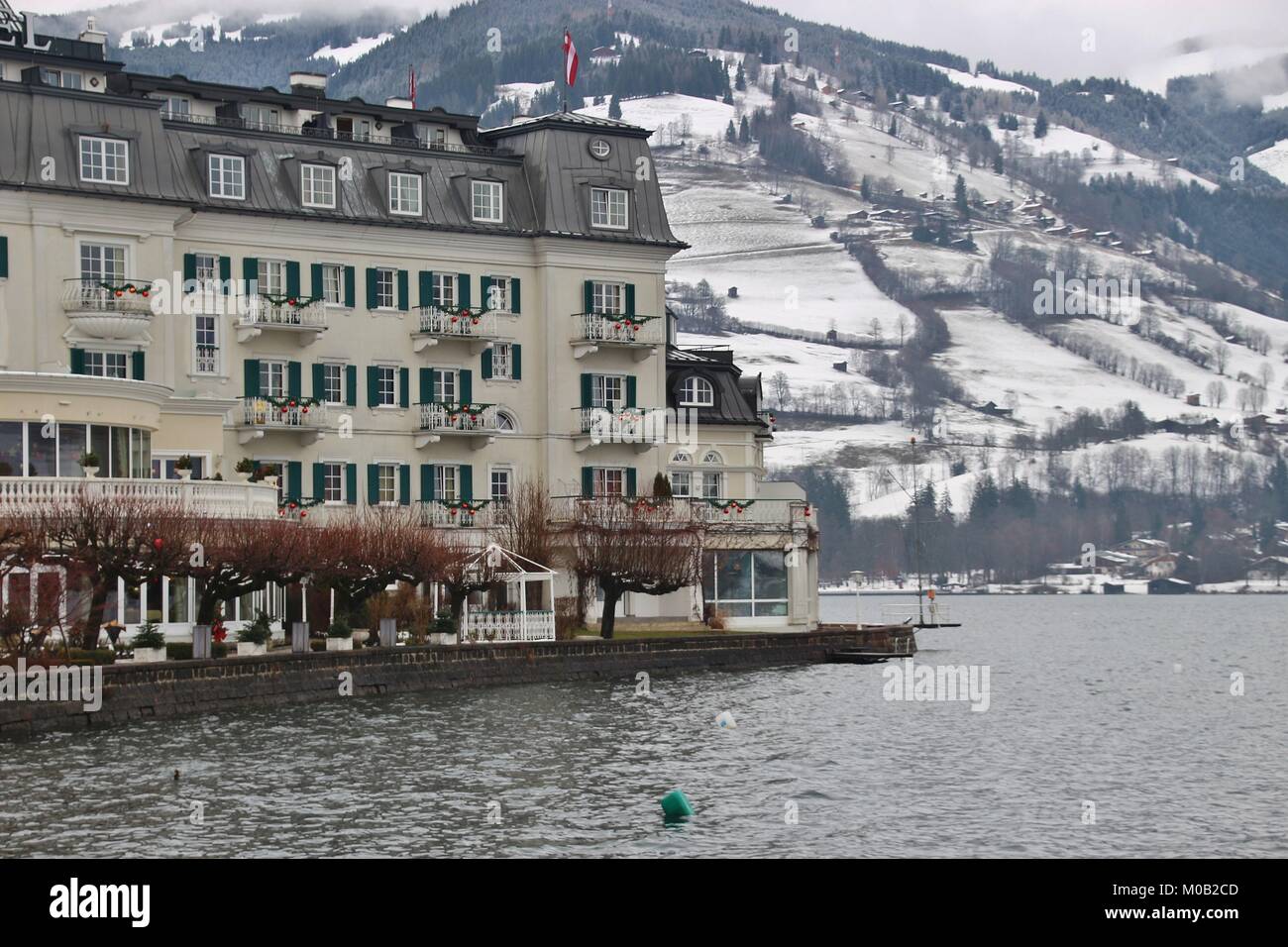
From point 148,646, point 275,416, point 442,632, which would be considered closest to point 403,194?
point 275,416

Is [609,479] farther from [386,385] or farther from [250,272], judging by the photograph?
[250,272]

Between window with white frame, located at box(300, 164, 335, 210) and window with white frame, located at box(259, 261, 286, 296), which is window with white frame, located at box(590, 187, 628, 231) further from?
window with white frame, located at box(259, 261, 286, 296)

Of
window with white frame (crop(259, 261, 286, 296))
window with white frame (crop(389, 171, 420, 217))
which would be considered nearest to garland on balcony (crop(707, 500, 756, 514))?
window with white frame (crop(389, 171, 420, 217))

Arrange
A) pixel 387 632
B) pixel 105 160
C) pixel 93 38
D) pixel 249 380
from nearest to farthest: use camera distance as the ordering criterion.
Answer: pixel 387 632, pixel 105 160, pixel 249 380, pixel 93 38

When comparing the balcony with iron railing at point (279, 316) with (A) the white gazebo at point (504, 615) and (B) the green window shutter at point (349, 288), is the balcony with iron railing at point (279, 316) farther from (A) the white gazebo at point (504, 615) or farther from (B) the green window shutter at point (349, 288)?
(A) the white gazebo at point (504, 615)

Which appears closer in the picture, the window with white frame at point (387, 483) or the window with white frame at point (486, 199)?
the window with white frame at point (387, 483)

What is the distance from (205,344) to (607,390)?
64.2 ft

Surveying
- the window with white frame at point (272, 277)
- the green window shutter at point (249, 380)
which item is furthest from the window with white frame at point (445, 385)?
the green window shutter at point (249, 380)

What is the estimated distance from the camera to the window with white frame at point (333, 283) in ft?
303

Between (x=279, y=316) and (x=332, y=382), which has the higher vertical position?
(x=279, y=316)

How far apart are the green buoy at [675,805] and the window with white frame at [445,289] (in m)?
55.1

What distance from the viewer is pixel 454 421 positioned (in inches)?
3698
